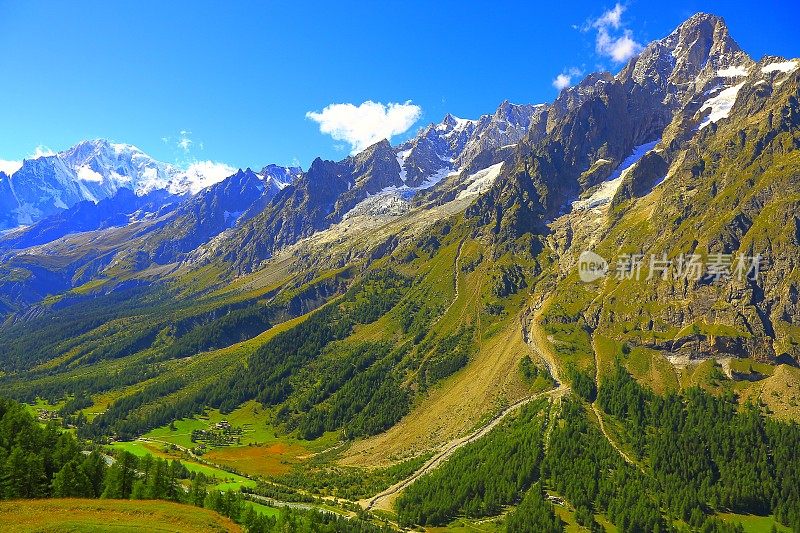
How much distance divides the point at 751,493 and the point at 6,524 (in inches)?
8144

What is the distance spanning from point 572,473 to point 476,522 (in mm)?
40317

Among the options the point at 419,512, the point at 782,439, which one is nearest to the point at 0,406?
the point at 419,512

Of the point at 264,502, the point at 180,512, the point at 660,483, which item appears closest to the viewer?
the point at 180,512

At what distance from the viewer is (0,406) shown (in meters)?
128

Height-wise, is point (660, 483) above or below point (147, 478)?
below

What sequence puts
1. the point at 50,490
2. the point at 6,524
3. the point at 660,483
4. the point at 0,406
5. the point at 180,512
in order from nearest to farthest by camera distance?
the point at 6,524, the point at 180,512, the point at 50,490, the point at 0,406, the point at 660,483

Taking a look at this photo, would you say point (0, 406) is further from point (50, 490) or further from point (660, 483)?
point (660, 483)

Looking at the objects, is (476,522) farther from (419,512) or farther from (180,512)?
(180,512)

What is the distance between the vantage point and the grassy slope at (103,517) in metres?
70.2

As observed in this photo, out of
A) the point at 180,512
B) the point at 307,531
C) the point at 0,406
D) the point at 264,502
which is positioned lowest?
the point at 264,502

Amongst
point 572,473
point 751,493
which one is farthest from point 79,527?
point 751,493

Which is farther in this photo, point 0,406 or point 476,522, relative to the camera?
point 476,522

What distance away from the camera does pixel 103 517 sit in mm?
75688

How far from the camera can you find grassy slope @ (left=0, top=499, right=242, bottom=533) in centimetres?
7019
